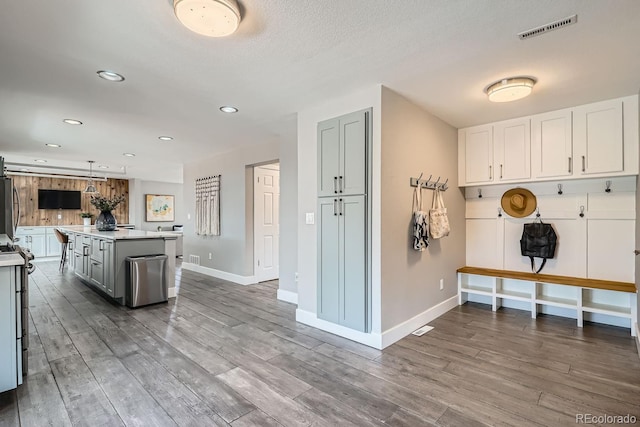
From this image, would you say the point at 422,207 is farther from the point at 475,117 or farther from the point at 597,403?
the point at 597,403

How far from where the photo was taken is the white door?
17.5ft

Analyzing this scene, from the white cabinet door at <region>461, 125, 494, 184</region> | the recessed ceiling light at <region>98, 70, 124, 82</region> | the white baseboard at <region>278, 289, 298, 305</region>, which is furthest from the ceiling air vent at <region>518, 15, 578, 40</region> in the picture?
the white baseboard at <region>278, 289, 298, 305</region>

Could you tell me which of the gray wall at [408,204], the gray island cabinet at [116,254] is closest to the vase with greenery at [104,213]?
the gray island cabinet at [116,254]

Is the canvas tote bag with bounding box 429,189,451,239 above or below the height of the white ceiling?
below

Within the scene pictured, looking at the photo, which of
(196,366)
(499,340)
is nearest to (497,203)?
(499,340)

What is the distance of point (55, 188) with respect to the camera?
27.2 ft

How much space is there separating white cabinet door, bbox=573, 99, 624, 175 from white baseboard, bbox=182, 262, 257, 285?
4659 millimetres

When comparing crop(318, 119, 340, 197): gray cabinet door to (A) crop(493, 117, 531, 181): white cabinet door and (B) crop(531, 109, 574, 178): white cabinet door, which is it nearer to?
(A) crop(493, 117, 531, 181): white cabinet door

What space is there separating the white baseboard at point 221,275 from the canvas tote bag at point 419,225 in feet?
10.3

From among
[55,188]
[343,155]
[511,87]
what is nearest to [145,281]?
[343,155]

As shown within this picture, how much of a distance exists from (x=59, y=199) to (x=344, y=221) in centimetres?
898

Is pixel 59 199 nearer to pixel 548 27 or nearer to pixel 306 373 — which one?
pixel 306 373

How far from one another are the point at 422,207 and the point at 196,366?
256cm

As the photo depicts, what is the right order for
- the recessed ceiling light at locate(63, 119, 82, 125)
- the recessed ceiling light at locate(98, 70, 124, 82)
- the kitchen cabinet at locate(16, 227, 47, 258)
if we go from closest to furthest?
the recessed ceiling light at locate(98, 70, 124, 82) < the recessed ceiling light at locate(63, 119, 82, 125) < the kitchen cabinet at locate(16, 227, 47, 258)
